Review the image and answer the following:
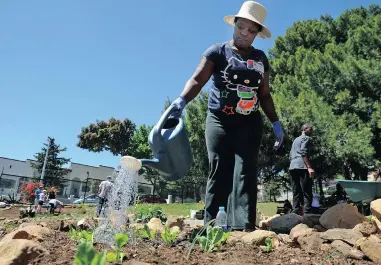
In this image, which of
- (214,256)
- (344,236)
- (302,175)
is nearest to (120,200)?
(214,256)

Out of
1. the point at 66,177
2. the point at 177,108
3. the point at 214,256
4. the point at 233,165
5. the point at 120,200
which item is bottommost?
the point at 214,256

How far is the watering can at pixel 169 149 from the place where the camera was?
Answer: 94.9 inches

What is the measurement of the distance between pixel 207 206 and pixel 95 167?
58.8 m

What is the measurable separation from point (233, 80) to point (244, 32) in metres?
0.42

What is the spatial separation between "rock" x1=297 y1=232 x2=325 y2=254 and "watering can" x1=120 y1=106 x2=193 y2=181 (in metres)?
0.92

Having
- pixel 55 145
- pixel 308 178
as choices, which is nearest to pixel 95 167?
pixel 55 145

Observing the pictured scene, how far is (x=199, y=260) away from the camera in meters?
1.61

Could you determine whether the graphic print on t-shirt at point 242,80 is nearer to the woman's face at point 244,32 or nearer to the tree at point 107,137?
the woman's face at point 244,32

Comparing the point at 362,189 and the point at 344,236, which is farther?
the point at 362,189

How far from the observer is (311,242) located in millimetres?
1988

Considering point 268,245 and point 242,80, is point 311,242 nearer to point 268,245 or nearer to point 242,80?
point 268,245

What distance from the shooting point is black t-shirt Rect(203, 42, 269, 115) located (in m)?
2.90

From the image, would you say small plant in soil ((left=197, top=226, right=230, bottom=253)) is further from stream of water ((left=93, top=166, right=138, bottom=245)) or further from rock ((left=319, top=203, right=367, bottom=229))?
rock ((left=319, top=203, right=367, bottom=229))

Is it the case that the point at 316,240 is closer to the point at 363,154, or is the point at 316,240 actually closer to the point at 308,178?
the point at 308,178
